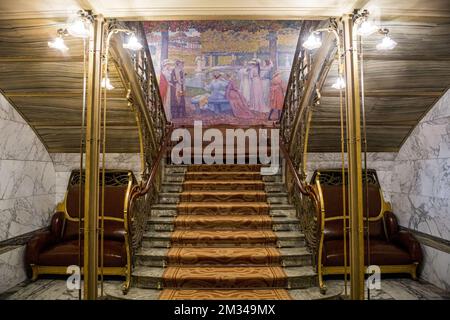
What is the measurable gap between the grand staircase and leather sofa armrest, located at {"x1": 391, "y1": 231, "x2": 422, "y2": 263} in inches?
51.8

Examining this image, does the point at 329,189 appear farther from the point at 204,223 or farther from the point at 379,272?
the point at 204,223

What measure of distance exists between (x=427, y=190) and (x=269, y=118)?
418cm

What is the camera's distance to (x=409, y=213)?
4668 mm

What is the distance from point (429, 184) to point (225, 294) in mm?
3183

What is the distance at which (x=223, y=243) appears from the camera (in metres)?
4.01

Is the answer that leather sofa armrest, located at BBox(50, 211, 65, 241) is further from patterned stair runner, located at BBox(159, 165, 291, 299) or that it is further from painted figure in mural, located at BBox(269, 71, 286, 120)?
painted figure in mural, located at BBox(269, 71, 286, 120)

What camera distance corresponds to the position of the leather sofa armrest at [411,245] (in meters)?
3.98

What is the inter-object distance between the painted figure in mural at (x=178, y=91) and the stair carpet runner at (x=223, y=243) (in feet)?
8.96

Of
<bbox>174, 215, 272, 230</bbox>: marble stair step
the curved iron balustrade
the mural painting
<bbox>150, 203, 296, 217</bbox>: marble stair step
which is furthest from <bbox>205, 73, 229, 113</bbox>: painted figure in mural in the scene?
<bbox>174, 215, 272, 230</bbox>: marble stair step

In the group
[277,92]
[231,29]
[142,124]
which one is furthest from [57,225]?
[231,29]

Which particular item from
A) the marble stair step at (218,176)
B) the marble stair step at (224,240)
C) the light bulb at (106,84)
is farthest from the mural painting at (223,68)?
the marble stair step at (224,240)

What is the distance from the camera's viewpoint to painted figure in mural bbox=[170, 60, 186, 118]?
7898 mm

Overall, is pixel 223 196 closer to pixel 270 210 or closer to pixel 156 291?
pixel 270 210
